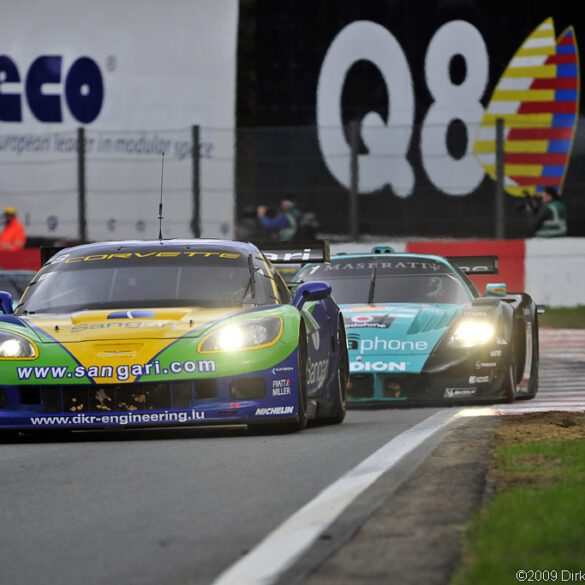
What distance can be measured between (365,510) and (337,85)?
65.7 feet

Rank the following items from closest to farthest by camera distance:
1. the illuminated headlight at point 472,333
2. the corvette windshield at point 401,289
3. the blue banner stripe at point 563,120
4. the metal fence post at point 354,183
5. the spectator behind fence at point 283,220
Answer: the illuminated headlight at point 472,333 → the corvette windshield at point 401,289 → the metal fence post at point 354,183 → the spectator behind fence at point 283,220 → the blue banner stripe at point 563,120

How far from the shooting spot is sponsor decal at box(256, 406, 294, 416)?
375 inches

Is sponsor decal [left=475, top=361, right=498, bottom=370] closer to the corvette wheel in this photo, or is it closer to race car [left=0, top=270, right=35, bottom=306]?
the corvette wheel

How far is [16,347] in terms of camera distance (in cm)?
957

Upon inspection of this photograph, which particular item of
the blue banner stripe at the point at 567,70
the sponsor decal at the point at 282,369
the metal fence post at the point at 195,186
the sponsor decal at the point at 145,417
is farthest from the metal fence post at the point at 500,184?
the sponsor decal at the point at 145,417

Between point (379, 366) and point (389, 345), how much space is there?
17 centimetres

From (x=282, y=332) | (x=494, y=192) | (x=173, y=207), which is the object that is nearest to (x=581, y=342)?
(x=494, y=192)

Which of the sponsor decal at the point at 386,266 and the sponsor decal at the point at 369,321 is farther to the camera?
the sponsor decal at the point at 386,266

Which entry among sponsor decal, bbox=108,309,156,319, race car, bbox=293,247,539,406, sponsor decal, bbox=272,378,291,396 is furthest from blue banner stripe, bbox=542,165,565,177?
sponsor decal, bbox=272,378,291,396

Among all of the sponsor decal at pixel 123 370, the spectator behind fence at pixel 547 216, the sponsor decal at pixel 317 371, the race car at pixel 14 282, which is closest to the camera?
the sponsor decal at pixel 123 370

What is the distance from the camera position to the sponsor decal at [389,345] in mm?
12883

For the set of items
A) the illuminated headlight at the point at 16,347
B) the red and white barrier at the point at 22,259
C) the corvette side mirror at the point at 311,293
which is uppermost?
the corvette side mirror at the point at 311,293

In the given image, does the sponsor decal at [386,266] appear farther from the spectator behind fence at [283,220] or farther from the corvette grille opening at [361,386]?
the spectator behind fence at [283,220]

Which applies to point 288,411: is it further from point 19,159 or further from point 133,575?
point 19,159
